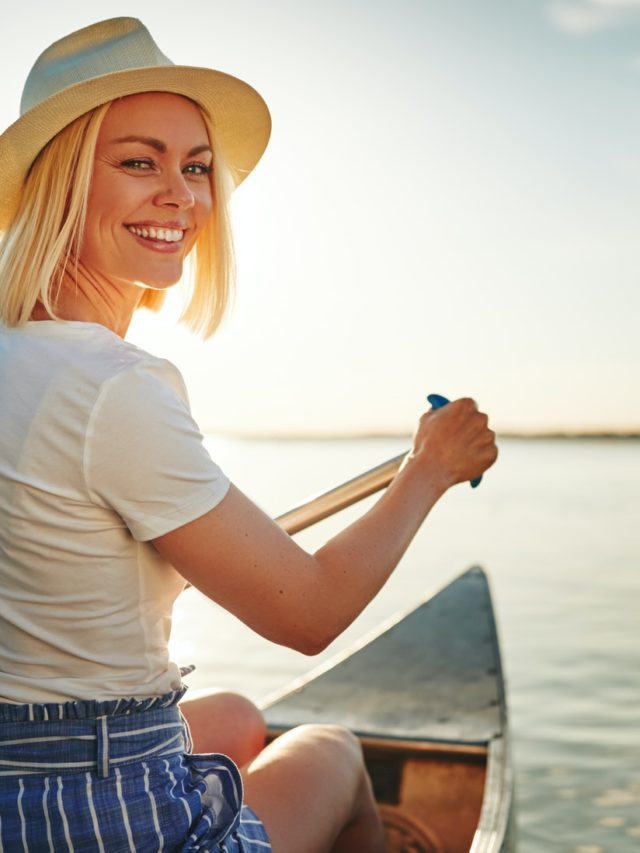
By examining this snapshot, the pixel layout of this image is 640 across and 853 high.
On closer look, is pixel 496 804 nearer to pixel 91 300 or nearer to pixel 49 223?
pixel 91 300

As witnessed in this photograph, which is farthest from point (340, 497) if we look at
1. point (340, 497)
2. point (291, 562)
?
point (291, 562)

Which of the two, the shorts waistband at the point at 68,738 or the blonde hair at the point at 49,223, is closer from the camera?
the shorts waistband at the point at 68,738

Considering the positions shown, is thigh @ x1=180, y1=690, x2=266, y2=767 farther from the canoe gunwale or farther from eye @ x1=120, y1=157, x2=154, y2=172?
eye @ x1=120, y1=157, x2=154, y2=172

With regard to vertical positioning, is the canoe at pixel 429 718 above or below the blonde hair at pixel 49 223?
below

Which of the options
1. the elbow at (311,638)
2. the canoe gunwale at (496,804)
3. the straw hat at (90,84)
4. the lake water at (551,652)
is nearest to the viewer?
the elbow at (311,638)

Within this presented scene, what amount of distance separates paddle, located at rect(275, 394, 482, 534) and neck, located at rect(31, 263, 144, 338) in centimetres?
63

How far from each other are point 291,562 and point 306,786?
1.95 feet

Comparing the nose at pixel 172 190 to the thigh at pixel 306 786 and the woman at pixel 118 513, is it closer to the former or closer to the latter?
the woman at pixel 118 513

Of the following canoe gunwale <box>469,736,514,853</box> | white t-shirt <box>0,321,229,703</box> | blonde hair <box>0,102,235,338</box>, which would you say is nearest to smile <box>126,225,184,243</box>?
blonde hair <box>0,102,235,338</box>

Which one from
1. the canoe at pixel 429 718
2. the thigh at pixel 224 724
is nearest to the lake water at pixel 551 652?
the canoe at pixel 429 718

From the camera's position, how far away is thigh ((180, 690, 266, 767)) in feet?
7.51

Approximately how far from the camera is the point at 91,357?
4.79 ft

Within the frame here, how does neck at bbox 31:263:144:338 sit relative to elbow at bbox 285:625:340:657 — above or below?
above

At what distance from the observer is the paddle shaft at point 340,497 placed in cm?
226
